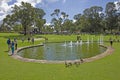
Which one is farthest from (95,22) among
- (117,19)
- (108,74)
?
(108,74)

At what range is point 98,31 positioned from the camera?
12800 centimetres

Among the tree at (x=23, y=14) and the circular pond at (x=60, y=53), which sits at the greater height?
the tree at (x=23, y=14)

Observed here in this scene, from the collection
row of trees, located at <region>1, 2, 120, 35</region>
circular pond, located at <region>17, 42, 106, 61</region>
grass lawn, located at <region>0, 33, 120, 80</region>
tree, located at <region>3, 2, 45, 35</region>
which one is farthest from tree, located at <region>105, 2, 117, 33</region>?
grass lawn, located at <region>0, 33, 120, 80</region>

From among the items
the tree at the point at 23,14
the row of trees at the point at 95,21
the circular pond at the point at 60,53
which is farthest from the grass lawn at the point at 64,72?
the row of trees at the point at 95,21

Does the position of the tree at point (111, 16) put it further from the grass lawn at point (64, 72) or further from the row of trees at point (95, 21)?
the grass lawn at point (64, 72)

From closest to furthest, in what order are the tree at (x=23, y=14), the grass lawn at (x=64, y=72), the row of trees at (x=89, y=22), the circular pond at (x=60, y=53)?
the grass lawn at (x=64, y=72) < the circular pond at (x=60, y=53) < the tree at (x=23, y=14) < the row of trees at (x=89, y=22)

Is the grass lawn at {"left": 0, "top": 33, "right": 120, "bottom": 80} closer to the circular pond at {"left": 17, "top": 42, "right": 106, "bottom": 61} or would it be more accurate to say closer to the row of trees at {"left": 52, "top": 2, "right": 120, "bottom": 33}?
the circular pond at {"left": 17, "top": 42, "right": 106, "bottom": 61}

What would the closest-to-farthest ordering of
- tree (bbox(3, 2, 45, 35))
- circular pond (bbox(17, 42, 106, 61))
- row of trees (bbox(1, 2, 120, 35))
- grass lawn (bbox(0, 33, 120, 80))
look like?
1. grass lawn (bbox(0, 33, 120, 80))
2. circular pond (bbox(17, 42, 106, 61))
3. tree (bbox(3, 2, 45, 35))
4. row of trees (bbox(1, 2, 120, 35))

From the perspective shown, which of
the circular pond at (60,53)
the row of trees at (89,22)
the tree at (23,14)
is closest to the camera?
the circular pond at (60,53)

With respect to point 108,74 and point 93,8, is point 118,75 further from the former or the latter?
point 93,8

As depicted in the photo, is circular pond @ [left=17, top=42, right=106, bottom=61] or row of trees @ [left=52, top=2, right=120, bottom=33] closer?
circular pond @ [left=17, top=42, right=106, bottom=61]

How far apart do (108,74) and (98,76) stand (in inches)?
40.8

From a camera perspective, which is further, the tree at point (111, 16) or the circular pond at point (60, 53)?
the tree at point (111, 16)

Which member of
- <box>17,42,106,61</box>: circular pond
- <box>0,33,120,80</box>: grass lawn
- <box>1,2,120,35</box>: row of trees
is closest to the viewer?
<box>0,33,120,80</box>: grass lawn
